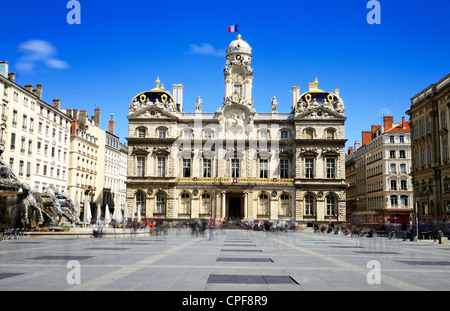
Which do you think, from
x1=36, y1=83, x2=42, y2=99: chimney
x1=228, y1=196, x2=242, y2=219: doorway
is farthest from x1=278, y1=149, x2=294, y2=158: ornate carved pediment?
x1=36, y1=83, x2=42, y2=99: chimney

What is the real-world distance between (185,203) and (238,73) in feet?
68.8

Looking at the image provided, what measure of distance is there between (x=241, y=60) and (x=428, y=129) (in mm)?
28922

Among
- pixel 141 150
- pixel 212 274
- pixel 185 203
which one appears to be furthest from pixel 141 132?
pixel 212 274

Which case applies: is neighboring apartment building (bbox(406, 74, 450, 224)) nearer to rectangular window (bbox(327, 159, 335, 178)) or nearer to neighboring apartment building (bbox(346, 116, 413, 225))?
rectangular window (bbox(327, 159, 335, 178))

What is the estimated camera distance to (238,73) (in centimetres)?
7088

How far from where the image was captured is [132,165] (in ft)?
224

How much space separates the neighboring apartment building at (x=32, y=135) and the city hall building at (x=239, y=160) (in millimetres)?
9983

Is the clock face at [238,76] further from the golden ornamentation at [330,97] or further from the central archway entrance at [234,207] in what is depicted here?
the central archway entrance at [234,207]

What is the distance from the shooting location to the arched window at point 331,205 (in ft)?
219

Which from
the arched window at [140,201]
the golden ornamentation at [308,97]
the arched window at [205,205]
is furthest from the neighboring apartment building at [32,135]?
the golden ornamentation at [308,97]

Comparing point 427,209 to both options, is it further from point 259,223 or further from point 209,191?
point 209,191

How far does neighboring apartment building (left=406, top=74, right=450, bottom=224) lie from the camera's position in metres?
50.2
